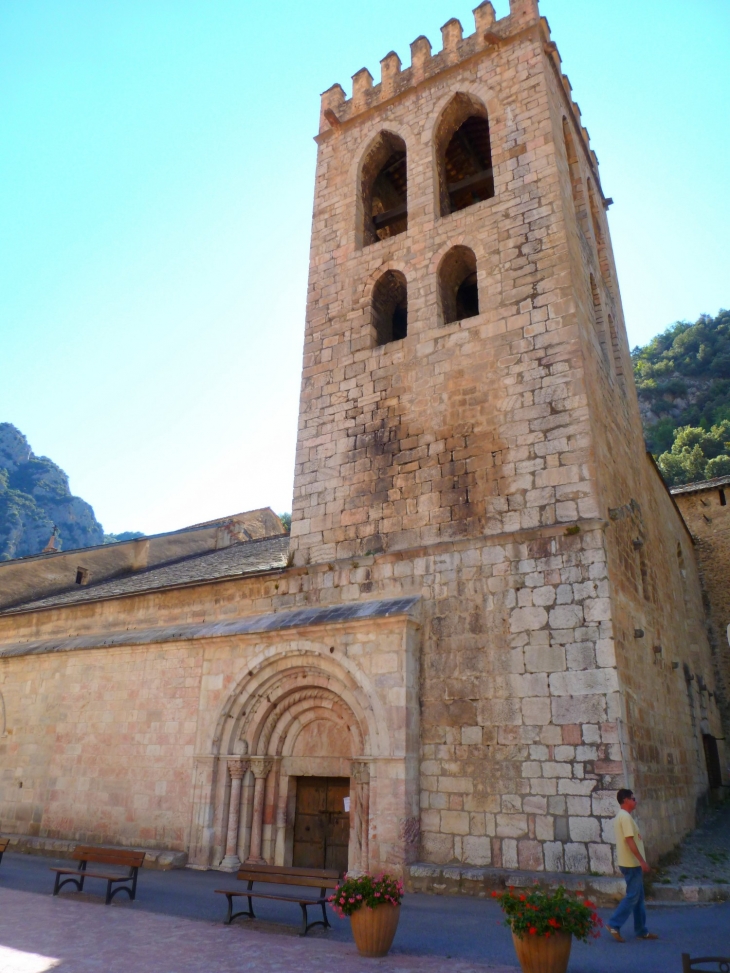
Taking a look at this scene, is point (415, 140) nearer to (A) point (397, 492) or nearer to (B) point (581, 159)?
(B) point (581, 159)

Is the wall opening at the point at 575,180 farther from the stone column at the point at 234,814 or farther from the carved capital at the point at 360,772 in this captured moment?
the stone column at the point at 234,814

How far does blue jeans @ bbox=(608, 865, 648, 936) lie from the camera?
5.46 meters

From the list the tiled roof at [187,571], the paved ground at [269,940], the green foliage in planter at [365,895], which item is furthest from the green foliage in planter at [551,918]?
the tiled roof at [187,571]

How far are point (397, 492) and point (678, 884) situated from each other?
227 inches

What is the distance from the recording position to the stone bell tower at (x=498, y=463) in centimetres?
735

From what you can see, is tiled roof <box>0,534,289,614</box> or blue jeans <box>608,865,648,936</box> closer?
blue jeans <box>608,865,648,936</box>

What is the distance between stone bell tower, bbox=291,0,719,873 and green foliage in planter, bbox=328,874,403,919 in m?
2.48

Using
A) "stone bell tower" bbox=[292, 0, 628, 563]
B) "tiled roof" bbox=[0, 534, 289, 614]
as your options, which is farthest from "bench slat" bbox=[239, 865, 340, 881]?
"tiled roof" bbox=[0, 534, 289, 614]

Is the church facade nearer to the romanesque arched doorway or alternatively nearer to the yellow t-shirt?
the romanesque arched doorway

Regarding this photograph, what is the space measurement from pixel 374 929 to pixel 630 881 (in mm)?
2282

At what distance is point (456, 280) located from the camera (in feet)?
38.6

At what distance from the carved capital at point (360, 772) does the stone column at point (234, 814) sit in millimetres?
1947

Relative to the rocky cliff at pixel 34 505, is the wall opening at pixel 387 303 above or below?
below

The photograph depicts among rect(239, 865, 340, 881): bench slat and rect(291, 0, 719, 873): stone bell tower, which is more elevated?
rect(291, 0, 719, 873): stone bell tower
